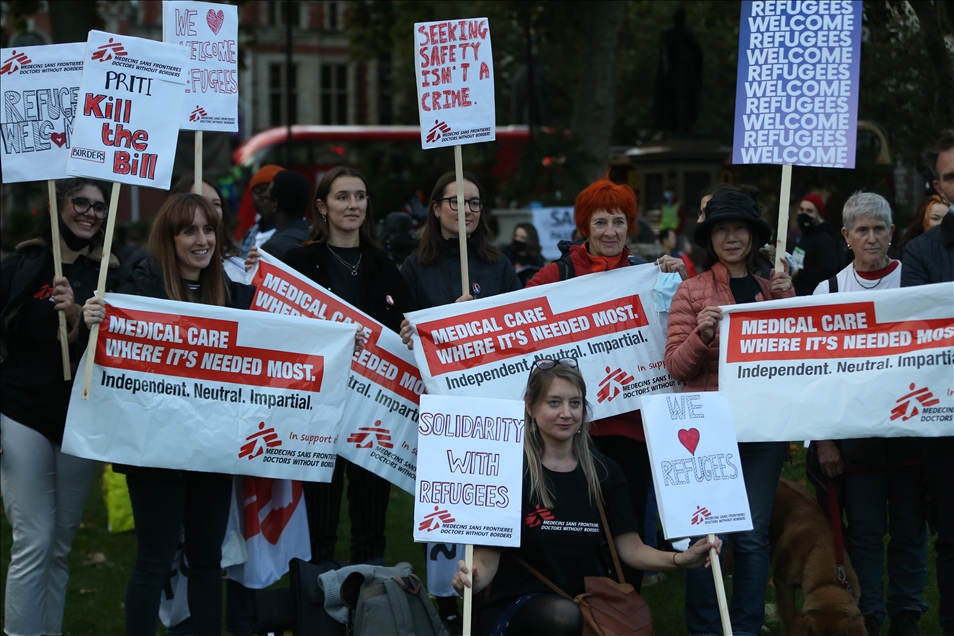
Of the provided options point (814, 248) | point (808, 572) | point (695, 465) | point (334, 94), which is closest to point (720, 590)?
point (695, 465)

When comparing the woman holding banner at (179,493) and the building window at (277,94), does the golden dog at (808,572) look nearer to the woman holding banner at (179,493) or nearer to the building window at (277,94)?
the woman holding banner at (179,493)

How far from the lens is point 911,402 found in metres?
4.96

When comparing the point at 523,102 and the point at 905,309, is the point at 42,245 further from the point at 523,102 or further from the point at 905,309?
the point at 523,102

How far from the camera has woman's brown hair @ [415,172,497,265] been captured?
596cm

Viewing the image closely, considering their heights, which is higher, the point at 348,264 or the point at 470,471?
the point at 348,264

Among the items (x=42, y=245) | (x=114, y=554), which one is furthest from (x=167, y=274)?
(x=114, y=554)

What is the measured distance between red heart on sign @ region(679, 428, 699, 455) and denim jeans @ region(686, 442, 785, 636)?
2.07ft

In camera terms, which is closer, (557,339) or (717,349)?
(717,349)

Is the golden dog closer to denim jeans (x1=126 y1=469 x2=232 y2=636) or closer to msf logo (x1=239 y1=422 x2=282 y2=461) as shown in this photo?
msf logo (x1=239 y1=422 x2=282 y2=461)

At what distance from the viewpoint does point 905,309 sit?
5004mm

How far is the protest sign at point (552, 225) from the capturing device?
13.8 meters

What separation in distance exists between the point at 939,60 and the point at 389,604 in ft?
21.6

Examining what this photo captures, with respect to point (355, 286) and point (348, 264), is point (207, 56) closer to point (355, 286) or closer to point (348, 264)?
point (348, 264)

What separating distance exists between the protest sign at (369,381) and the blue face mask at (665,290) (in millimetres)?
1258
